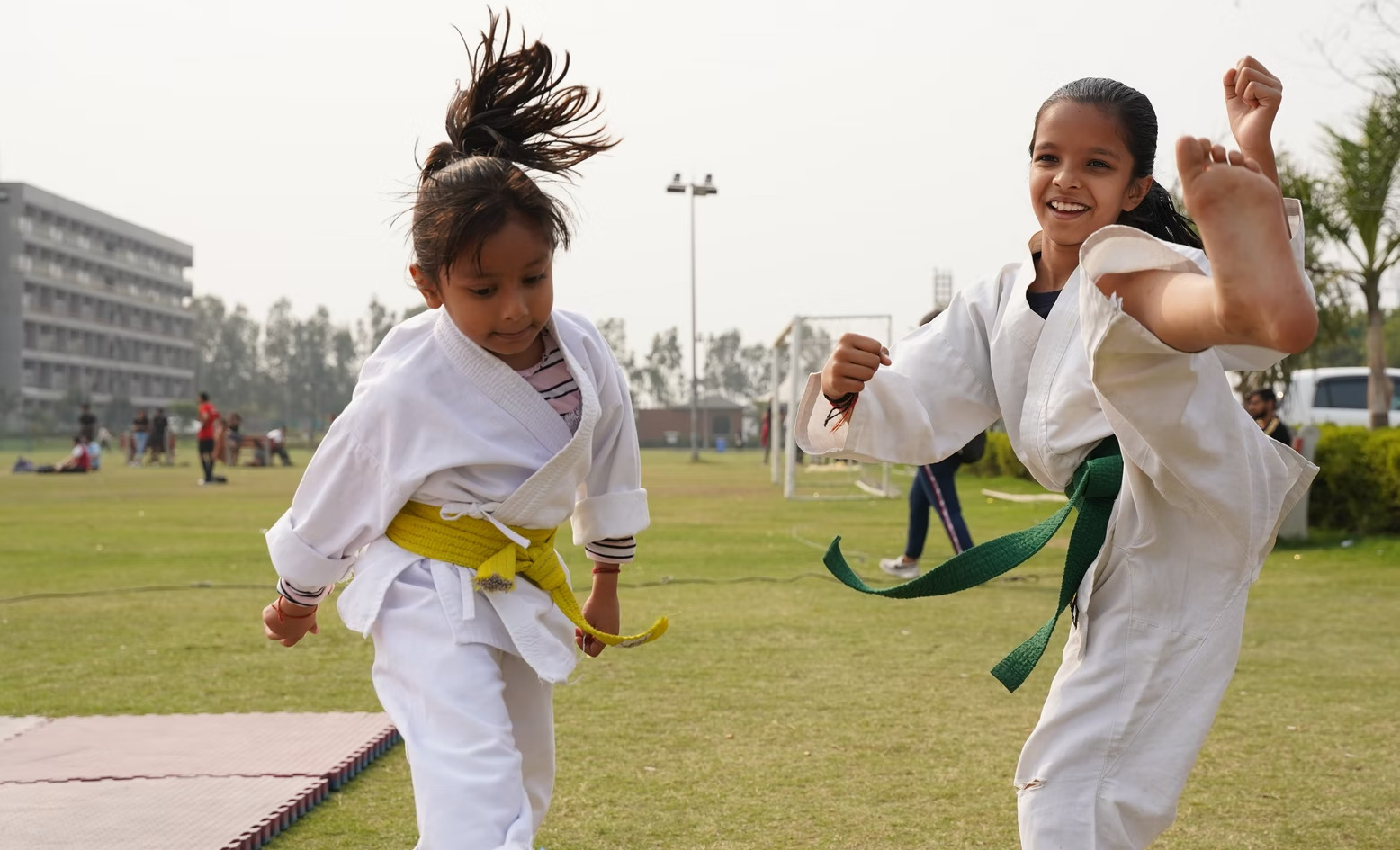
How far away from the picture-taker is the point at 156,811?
3.54 meters

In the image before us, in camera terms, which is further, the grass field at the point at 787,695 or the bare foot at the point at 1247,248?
the grass field at the point at 787,695

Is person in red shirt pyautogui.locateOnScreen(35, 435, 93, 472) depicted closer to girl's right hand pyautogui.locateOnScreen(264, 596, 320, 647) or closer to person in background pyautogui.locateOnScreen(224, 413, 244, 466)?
person in background pyautogui.locateOnScreen(224, 413, 244, 466)

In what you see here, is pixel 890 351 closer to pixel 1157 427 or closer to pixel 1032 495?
pixel 1157 427

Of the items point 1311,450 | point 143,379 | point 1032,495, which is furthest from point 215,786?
point 143,379

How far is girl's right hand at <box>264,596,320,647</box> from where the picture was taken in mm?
2756

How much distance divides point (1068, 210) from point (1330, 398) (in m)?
19.9

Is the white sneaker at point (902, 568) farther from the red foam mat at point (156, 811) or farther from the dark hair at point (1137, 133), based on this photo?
the dark hair at point (1137, 133)

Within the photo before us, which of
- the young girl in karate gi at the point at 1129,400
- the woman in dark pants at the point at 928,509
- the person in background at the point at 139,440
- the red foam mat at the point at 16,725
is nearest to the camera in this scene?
the young girl in karate gi at the point at 1129,400

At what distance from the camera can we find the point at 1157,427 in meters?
2.16

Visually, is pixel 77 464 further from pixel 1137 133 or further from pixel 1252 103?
pixel 1252 103

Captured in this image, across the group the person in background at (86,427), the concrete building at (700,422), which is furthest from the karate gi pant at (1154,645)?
the concrete building at (700,422)

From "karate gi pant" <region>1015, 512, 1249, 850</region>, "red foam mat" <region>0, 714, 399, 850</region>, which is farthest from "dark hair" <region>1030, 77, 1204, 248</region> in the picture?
"red foam mat" <region>0, 714, 399, 850</region>

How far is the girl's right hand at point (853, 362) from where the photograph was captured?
2477 millimetres

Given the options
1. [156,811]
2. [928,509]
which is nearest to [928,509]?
[928,509]
